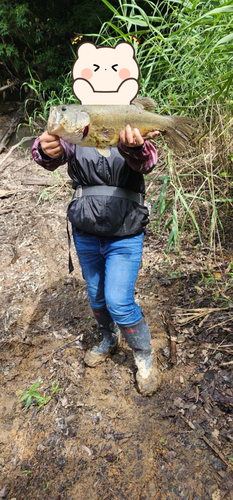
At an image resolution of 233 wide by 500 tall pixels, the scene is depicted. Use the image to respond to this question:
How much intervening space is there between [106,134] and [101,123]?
0.16ft

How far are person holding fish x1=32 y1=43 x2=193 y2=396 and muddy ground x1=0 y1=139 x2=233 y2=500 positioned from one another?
24 centimetres

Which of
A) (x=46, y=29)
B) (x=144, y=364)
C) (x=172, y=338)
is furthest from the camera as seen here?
(x=46, y=29)

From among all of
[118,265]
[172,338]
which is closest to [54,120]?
[118,265]

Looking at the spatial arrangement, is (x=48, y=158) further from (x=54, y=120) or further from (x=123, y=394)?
(x=123, y=394)

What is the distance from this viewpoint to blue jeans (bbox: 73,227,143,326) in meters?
1.81

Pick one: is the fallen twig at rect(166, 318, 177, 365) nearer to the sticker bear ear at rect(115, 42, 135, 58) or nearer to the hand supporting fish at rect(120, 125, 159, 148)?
the hand supporting fish at rect(120, 125, 159, 148)

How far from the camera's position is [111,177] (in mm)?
1748

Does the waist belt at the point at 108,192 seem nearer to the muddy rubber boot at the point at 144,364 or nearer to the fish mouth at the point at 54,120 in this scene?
the fish mouth at the point at 54,120

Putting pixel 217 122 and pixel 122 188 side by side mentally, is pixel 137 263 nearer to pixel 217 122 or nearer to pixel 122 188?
pixel 122 188

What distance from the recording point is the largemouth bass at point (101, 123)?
134 centimetres

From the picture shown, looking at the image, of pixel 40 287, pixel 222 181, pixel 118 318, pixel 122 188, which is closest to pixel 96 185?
pixel 122 188

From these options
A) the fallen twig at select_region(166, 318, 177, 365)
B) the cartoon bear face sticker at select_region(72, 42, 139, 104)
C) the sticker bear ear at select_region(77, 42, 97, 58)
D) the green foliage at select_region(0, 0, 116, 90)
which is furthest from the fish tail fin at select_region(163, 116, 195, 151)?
the green foliage at select_region(0, 0, 116, 90)

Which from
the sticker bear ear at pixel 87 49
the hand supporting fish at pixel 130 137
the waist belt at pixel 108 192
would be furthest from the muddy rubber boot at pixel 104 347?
the sticker bear ear at pixel 87 49

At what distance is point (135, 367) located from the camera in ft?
7.61
